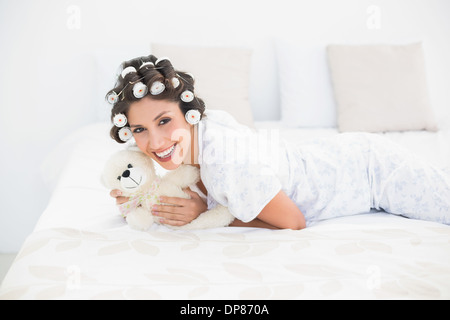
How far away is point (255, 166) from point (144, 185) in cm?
34

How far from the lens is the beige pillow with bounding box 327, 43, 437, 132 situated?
203 cm

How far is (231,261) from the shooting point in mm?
926

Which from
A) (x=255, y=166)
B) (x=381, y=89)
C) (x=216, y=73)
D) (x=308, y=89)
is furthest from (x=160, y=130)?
(x=381, y=89)

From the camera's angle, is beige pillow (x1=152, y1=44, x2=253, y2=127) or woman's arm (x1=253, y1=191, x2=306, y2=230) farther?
beige pillow (x1=152, y1=44, x2=253, y2=127)

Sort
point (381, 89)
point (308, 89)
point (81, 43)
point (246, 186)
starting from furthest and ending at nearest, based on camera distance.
→ point (81, 43) < point (308, 89) < point (381, 89) < point (246, 186)

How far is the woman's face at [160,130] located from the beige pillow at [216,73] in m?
0.89

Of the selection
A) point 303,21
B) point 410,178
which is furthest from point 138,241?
point 303,21

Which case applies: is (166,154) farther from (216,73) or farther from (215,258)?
(216,73)

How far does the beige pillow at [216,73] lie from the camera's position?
6.68ft

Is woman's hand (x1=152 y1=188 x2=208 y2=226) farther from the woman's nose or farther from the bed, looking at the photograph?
the woman's nose

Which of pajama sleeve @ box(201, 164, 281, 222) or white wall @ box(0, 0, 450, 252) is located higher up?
white wall @ box(0, 0, 450, 252)

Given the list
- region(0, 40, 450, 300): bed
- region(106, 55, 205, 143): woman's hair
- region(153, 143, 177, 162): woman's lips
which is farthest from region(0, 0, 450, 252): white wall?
region(153, 143, 177, 162): woman's lips

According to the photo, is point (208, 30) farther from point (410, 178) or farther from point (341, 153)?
point (410, 178)

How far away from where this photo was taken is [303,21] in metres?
2.41
